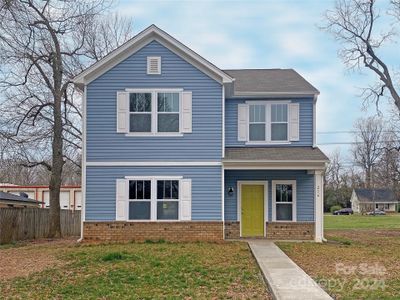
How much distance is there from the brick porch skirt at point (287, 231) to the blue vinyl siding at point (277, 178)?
244 mm

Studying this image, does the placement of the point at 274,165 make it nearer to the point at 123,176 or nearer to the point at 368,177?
the point at 123,176

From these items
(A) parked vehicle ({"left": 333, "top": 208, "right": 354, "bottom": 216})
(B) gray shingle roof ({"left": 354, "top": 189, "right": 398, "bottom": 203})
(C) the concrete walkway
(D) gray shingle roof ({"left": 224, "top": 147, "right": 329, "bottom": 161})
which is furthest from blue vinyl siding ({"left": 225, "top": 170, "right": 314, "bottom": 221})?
(B) gray shingle roof ({"left": 354, "top": 189, "right": 398, "bottom": 203})

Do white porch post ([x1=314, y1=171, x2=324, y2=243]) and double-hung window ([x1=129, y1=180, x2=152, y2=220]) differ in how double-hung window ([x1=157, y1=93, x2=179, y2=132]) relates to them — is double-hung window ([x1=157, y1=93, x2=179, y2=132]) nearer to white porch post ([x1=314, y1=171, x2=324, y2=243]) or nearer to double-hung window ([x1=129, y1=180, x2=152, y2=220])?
double-hung window ([x1=129, y1=180, x2=152, y2=220])

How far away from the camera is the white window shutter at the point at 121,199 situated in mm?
19078

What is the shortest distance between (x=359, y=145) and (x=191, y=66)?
55.8 metres

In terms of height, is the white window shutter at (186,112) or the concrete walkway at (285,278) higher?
the white window shutter at (186,112)

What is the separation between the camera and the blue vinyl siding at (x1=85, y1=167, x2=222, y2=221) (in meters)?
19.1

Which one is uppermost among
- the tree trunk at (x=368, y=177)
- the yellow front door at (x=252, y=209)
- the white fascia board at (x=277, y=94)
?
the white fascia board at (x=277, y=94)

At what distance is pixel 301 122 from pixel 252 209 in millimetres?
3732

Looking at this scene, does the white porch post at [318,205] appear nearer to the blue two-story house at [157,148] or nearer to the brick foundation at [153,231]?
the blue two-story house at [157,148]

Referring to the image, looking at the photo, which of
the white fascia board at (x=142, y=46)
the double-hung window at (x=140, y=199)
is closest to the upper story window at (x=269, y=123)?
the white fascia board at (x=142, y=46)

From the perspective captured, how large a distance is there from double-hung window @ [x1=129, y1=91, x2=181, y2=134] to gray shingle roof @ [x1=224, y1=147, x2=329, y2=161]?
2.33 m

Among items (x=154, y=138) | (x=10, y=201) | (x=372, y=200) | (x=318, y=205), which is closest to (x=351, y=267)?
(x=318, y=205)

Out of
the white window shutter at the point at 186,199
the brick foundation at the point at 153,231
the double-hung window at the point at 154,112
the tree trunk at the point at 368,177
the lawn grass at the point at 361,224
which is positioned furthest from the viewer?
the tree trunk at the point at 368,177
